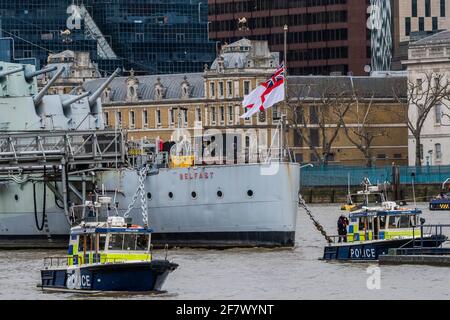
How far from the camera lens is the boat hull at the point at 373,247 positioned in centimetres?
6806

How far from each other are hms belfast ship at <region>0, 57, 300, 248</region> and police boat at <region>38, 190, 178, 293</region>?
17029mm

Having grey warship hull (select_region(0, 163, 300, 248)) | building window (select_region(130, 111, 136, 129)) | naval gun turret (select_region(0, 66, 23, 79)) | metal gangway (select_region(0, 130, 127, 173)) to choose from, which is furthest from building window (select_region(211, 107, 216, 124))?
grey warship hull (select_region(0, 163, 300, 248))

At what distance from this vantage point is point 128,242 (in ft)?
189

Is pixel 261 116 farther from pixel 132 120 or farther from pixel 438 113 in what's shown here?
pixel 438 113

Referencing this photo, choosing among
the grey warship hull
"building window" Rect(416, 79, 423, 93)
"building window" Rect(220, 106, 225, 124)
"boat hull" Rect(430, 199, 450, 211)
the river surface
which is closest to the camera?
the river surface

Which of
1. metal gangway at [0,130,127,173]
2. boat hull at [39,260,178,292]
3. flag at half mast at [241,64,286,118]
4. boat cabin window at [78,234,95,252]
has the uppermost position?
flag at half mast at [241,64,286,118]

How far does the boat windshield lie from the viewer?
57.5 metres

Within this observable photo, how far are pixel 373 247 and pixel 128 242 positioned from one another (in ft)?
45.1

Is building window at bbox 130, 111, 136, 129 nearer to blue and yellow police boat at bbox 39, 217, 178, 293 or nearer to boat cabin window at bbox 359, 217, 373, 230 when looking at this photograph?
boat cabin window at bbox 359, 217, 373, 230

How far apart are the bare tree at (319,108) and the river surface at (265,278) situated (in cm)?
9577

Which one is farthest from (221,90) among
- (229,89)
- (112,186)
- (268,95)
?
(268,95)

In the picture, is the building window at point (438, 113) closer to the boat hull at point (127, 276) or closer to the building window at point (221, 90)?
the building window at point (221, 90)

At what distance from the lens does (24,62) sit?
304 feet
